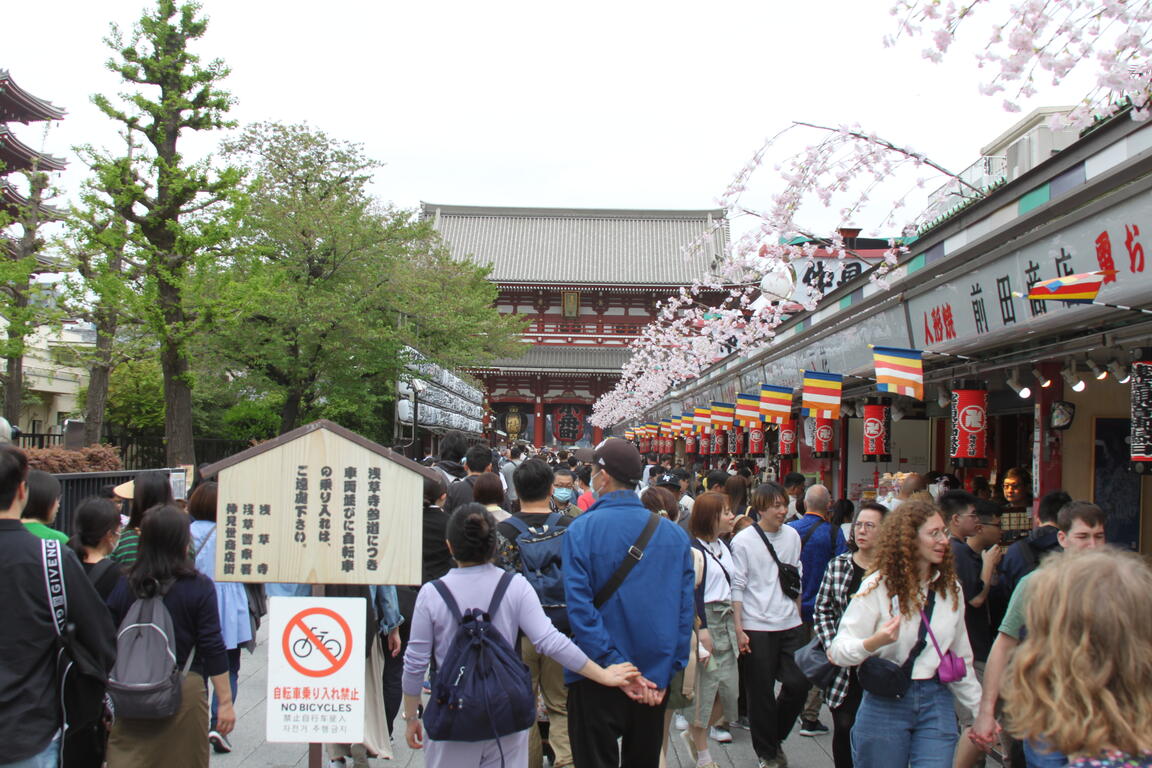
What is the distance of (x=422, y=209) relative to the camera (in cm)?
5019

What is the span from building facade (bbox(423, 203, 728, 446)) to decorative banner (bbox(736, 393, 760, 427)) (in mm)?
27893

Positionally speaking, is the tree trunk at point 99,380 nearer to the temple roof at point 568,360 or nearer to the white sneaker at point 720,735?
the white sneaker at point 720,735

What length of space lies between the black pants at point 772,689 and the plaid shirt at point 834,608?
53.0 inches

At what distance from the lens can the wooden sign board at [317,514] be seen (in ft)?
14.2

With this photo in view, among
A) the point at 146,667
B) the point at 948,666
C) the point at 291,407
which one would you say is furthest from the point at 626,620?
the point at 291,407

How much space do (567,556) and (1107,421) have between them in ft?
23.2

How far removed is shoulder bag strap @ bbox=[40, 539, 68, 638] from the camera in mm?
3518

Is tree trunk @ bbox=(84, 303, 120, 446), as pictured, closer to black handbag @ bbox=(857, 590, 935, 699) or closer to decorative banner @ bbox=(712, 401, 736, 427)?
decorative banner @ bbox=(712, 401, 736, 427)

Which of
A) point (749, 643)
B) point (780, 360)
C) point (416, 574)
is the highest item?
point (780, 360)

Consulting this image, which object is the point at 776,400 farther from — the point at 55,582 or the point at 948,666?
the point at 55,582

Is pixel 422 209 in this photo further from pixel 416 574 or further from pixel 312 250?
pixel 416 574

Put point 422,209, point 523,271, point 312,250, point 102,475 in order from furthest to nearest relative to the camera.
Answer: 1. point 422,209
2. point 523,271
3. point 312,250
4. point 102,475

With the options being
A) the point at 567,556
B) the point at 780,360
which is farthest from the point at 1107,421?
the point at 567,556

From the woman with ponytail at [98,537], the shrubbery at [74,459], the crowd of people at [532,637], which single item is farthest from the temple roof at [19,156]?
the crowd of people at [532,637]
